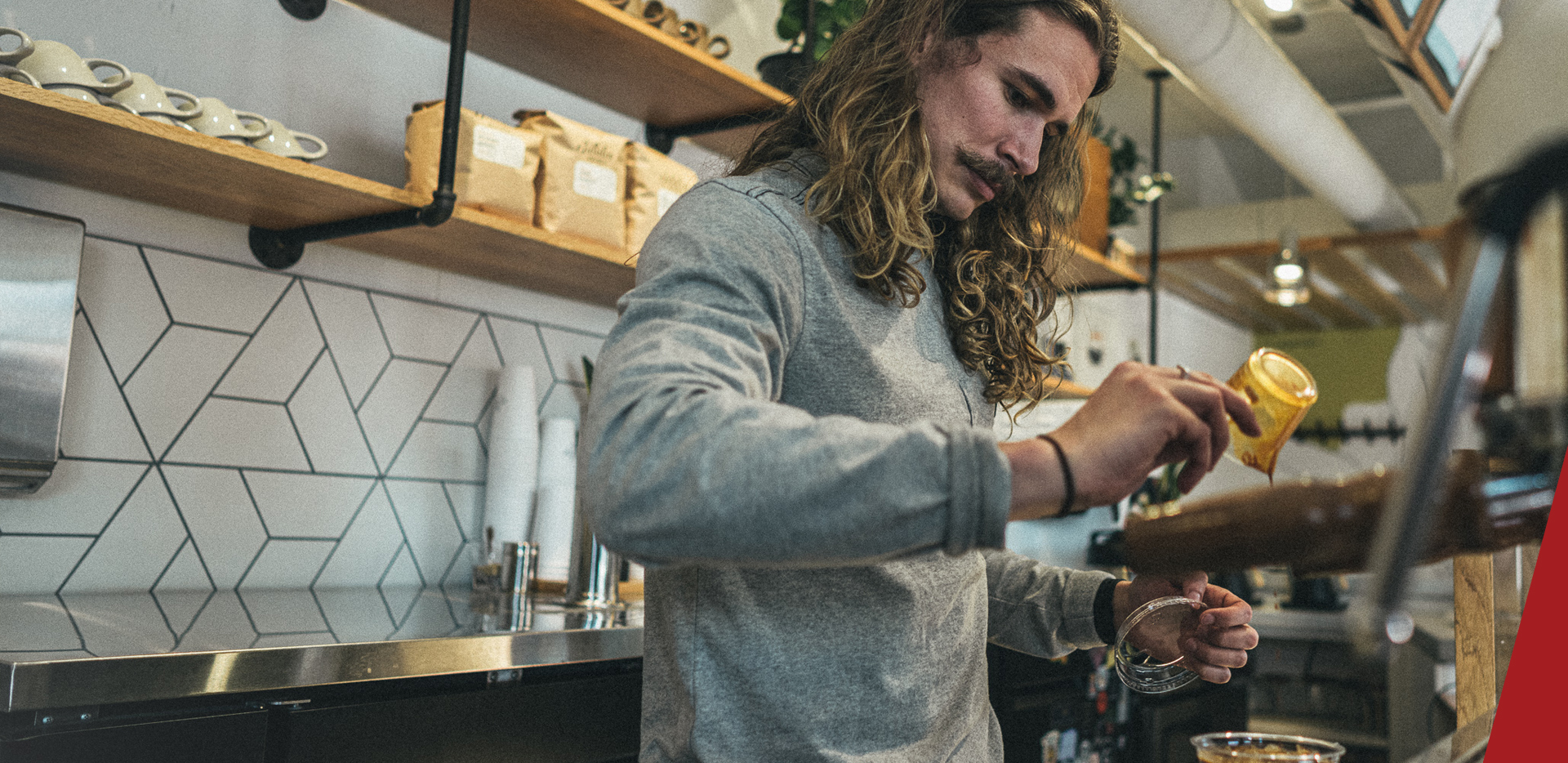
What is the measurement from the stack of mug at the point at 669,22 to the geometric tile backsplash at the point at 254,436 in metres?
0.62

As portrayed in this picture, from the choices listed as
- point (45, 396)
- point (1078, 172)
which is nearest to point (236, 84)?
point (45, 396)

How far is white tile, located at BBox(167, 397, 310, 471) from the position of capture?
1.68m

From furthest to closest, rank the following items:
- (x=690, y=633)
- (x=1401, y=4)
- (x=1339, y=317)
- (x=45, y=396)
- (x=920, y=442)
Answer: (x=1339, y=317)
(x=1401, y=4)
(x=45, y=396)
(x=690, y=633)
(x=920, y=442)

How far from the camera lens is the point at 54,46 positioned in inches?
52.3

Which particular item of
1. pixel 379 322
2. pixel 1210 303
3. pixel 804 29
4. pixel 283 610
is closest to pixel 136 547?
pixel 283 610

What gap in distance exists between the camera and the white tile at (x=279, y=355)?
1.74 m

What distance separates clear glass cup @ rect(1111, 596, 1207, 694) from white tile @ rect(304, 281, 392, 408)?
1.38m

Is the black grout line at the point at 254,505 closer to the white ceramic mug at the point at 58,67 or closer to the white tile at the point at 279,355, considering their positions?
the white tile at the point at 279,355

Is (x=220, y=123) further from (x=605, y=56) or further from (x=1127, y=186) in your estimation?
(x=1127, y=186)

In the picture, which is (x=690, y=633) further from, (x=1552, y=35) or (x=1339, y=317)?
(x=1339, y=317)

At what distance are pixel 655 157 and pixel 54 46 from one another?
0.95m

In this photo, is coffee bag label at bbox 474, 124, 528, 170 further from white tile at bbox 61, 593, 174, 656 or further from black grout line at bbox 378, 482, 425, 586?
white tile at bbox 61, 593, 174, 656

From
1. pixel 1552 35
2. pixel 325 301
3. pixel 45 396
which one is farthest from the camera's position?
pixel 325 301

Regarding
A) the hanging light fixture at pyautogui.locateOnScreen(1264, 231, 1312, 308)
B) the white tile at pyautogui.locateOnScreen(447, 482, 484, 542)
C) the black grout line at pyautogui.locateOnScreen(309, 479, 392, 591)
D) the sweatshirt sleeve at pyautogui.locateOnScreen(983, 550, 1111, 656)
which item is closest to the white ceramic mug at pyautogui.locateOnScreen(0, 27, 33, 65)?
the black grout line at pyautogui.locateOnScreen(309, 479, 392, 591)
